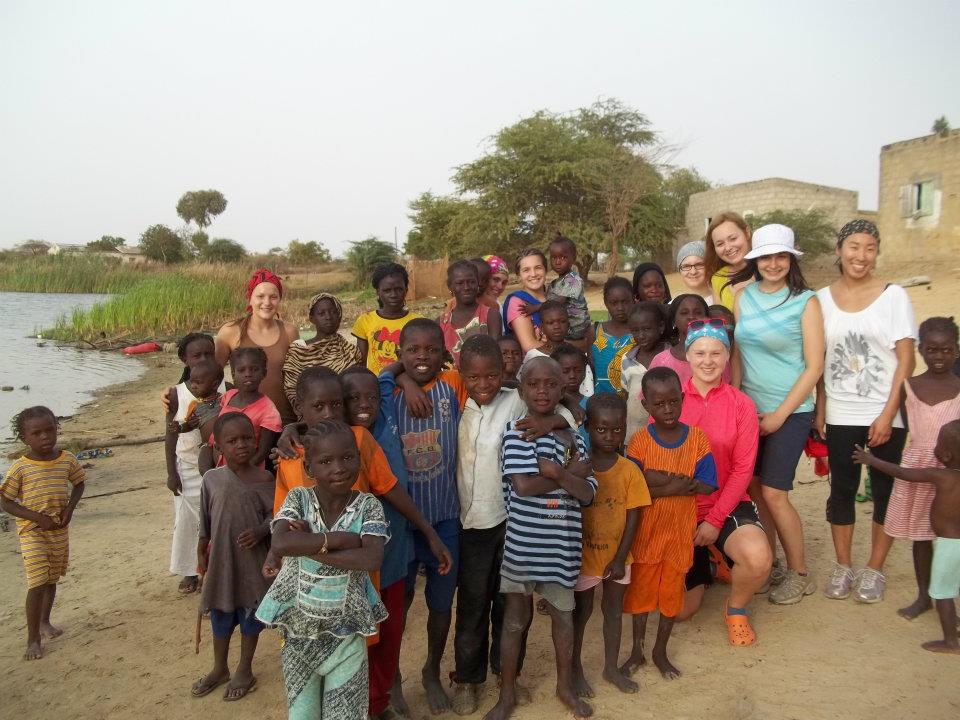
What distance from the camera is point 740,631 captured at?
355 centimetres

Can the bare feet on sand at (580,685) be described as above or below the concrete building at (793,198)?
below

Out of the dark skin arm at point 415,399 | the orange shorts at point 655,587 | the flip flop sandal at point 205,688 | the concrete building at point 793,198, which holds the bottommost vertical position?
the flip flop sandal at point 205,688

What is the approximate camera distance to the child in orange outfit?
10.6 ft

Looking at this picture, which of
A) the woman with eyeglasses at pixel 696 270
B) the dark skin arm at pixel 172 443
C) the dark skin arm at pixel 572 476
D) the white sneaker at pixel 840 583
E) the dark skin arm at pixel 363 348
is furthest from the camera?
the woman with eyeglasses at pixel 696 270

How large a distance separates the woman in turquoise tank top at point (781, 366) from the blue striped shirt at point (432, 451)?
1831 millimetres

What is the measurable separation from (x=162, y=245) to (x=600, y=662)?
1869 inches

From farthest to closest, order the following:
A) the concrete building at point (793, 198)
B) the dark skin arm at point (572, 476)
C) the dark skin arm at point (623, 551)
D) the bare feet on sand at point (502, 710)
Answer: the concrete building at point (793, 198) → the dark skin arm at point (623, 551) → the bare feet on sand at point (502, 710) → the dark skin arm at point (572, 476)

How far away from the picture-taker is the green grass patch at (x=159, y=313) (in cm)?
2206

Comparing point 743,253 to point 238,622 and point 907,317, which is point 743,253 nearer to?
point 907,317

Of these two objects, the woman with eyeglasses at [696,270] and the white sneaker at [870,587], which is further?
the woman with eyeglasses at [696,270]

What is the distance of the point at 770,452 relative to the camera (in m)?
3.88

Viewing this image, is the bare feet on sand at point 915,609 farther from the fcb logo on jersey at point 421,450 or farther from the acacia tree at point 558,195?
the acacia tree at point 558,195

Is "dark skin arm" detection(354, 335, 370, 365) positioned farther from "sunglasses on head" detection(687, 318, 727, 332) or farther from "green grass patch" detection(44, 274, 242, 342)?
"green grass patch" detection(44, 274, 242, 342)

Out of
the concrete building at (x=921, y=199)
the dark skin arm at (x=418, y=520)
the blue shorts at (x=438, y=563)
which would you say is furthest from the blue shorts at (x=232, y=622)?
the concrete building at (x=921, y=199)
